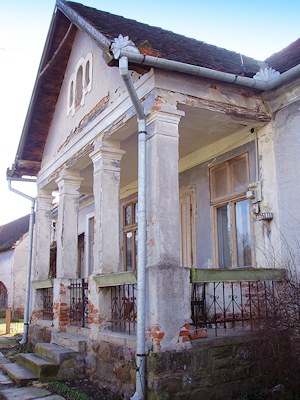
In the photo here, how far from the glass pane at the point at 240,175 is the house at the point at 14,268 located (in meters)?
18.6

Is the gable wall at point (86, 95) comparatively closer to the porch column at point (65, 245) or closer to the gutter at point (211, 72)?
the porch column at point (65, 245)

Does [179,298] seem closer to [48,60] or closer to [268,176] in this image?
[268,176]

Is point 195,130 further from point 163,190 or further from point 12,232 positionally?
point 12,232

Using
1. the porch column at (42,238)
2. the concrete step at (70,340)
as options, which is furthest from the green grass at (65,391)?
the porch column at (42,238)

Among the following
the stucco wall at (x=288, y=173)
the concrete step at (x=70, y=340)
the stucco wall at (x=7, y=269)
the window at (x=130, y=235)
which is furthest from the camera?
the stucco wall at (x=7, y=269)

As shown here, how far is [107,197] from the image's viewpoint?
767 cm

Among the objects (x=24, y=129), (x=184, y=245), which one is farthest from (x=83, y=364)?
(x=24, y=129)

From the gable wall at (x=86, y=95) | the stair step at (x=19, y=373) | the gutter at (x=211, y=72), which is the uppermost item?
the gable wall at (x=86, y=95)

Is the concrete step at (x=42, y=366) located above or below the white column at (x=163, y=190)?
below

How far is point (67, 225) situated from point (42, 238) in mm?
2036

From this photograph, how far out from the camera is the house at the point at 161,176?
584cm

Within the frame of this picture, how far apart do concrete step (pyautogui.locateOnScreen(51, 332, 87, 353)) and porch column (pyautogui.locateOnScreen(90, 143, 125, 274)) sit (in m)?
1.22

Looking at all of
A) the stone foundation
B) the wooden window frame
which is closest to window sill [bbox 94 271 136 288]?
the stone foundation

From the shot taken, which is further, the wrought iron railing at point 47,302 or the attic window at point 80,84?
the wrought iron railing at point 47,302
